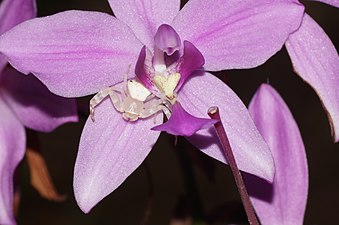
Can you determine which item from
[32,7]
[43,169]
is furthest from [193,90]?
[43,169]

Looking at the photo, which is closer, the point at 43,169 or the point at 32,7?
the point at 32,7

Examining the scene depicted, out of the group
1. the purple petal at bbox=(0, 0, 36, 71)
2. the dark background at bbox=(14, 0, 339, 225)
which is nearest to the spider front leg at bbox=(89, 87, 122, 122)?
the purple petal at bbox=(0, 0, 36, 71)

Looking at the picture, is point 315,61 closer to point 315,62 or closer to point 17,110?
point 315,62

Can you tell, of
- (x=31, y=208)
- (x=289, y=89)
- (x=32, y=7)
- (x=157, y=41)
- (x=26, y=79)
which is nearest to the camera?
(x=157, y=41)

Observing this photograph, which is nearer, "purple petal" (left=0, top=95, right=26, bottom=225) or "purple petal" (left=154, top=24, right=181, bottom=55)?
"purple petal" (left=154, top=24, right=181, bottom=55)

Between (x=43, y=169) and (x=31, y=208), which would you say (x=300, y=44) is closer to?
(x=43, y=169)

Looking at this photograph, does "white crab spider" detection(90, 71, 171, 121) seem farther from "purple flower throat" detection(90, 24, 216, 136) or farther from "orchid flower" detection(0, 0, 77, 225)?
"orchid flower" detection(0, 0, 77, 225)
